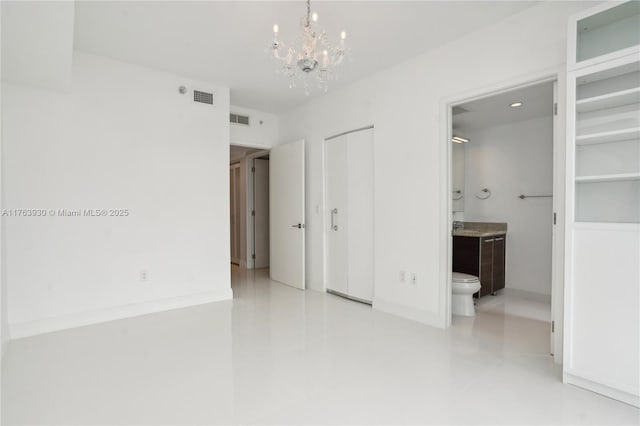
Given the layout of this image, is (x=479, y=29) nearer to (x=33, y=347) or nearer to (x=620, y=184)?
(x=620, y=184)

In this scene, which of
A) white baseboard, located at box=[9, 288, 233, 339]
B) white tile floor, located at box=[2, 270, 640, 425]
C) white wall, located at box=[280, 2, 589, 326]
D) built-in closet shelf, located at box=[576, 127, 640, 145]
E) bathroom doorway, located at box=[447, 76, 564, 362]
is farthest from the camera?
bathroom doorway, located at box=[447, 76, 564, 362]

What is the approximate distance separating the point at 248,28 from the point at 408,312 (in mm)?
3200

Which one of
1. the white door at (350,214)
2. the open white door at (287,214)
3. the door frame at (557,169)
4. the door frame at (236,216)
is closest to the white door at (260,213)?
the door frame at (236,216)

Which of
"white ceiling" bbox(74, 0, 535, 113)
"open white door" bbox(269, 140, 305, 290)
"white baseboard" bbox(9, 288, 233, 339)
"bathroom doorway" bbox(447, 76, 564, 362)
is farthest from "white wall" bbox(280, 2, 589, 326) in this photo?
"white baseboard" bbox(9, 288, 233, 339)

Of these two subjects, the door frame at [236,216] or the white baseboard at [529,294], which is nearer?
the white baseboard at [529,294]

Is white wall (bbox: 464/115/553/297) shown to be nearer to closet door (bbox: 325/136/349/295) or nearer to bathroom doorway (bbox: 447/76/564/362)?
bathroom doorway (bbox: 447/76/564/362)

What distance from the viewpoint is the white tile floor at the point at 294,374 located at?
1.85m

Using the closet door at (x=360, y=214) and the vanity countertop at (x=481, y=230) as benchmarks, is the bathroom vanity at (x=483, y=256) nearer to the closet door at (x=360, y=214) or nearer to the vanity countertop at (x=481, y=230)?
the vanity countertop at (x=481, y=230)

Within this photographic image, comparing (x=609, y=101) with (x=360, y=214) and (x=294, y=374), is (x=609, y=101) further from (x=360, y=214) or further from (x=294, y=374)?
(x=294, y=374)

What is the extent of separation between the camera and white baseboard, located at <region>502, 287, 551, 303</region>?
427 cm

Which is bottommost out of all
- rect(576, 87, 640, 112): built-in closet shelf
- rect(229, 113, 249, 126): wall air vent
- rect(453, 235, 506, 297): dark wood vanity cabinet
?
rect(453, 235, 506, 297): dark wood vanity cabinet

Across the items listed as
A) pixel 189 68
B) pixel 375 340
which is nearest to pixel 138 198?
pixel 189 68

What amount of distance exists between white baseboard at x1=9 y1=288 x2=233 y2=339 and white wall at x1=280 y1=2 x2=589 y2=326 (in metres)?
2.16

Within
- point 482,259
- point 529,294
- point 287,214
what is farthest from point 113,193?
point 529,294
